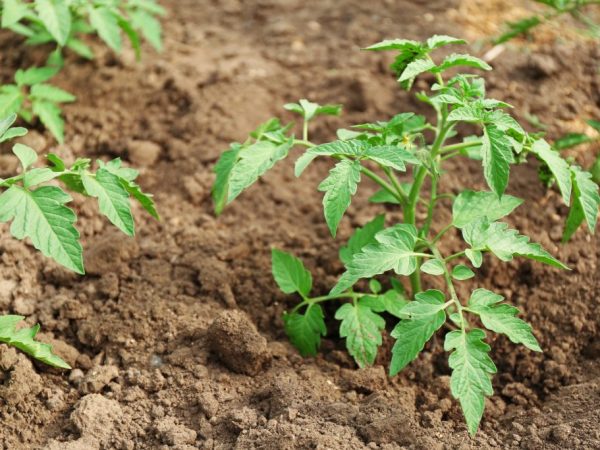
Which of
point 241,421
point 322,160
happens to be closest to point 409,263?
point 241,421

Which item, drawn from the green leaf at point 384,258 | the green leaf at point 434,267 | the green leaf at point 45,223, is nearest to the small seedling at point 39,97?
the green leaf at point 45,223

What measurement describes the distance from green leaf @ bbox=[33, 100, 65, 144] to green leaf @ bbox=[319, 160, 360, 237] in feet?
5.31

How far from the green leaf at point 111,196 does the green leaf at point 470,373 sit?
1.07 m

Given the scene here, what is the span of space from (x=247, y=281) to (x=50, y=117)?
4.00 ft

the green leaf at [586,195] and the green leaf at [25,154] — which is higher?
the green leaf at [25,154]

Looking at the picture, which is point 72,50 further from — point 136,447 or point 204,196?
point 136,447

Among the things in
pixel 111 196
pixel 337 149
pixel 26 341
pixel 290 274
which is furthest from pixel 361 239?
pixel 26 341

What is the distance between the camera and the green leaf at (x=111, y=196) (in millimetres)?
2502

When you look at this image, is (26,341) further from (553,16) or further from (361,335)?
(553,16)

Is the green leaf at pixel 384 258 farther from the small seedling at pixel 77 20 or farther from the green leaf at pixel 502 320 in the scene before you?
the small seedling at pixel 77 20

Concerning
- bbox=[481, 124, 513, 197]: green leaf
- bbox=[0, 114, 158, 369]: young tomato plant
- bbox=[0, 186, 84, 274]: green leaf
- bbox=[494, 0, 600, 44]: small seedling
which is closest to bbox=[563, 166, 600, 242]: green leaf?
bbox=[481, 124, 513, 197]: green leaf

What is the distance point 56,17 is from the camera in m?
3.26

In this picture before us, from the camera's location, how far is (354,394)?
2.66 meters

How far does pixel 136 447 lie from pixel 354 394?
0.74 meters
